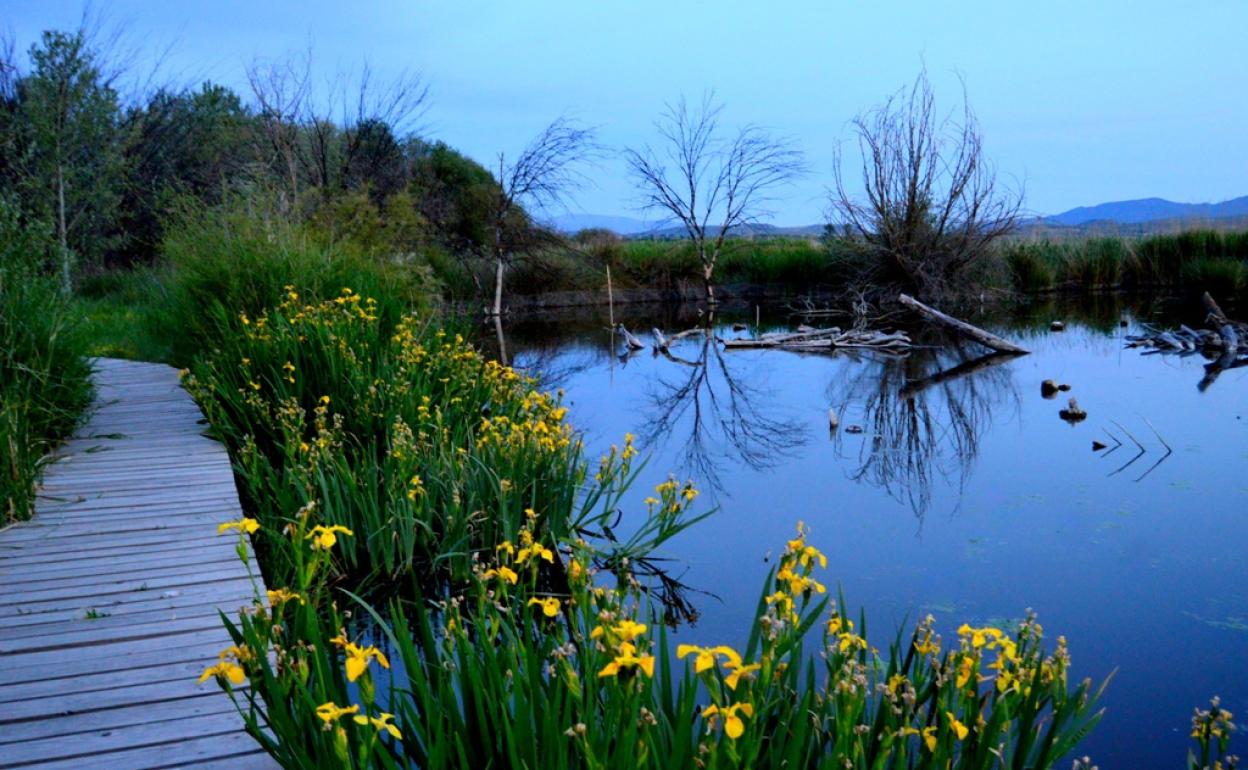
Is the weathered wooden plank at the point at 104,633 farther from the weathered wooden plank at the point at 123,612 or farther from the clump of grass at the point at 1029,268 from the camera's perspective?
the clump of grass at the point at 1029,268

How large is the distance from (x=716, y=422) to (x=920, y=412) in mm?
2147

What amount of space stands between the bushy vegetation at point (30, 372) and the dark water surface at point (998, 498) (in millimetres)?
3211

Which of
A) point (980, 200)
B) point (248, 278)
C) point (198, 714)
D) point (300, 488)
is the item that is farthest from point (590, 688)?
point (980, 200)

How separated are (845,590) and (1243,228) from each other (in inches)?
897

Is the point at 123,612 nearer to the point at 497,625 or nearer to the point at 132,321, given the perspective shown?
the point at 497,625

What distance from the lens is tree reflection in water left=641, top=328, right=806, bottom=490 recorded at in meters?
8.51

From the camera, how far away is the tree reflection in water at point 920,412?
762 cm

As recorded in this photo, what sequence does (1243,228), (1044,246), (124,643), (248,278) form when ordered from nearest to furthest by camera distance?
1. (124,643)
2. (248,278)
3. (1243,228)
4. (1044,246)

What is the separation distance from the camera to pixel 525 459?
5.00m

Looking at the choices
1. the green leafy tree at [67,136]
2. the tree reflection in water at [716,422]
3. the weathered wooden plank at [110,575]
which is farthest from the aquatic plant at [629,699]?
the green leafy tree at [67,136]

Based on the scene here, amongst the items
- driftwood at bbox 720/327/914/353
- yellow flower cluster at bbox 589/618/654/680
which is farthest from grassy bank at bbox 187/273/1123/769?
driftwood at bbox 720/327/914/353

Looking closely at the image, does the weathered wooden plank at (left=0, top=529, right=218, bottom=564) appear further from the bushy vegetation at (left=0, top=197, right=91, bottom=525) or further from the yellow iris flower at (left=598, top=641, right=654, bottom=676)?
the yellow iris flower at (left=598, top=641, right=654, bottom=676)

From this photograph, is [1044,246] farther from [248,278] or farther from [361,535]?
[361,535]

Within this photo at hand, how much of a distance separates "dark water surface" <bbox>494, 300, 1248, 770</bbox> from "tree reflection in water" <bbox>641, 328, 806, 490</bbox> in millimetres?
40
